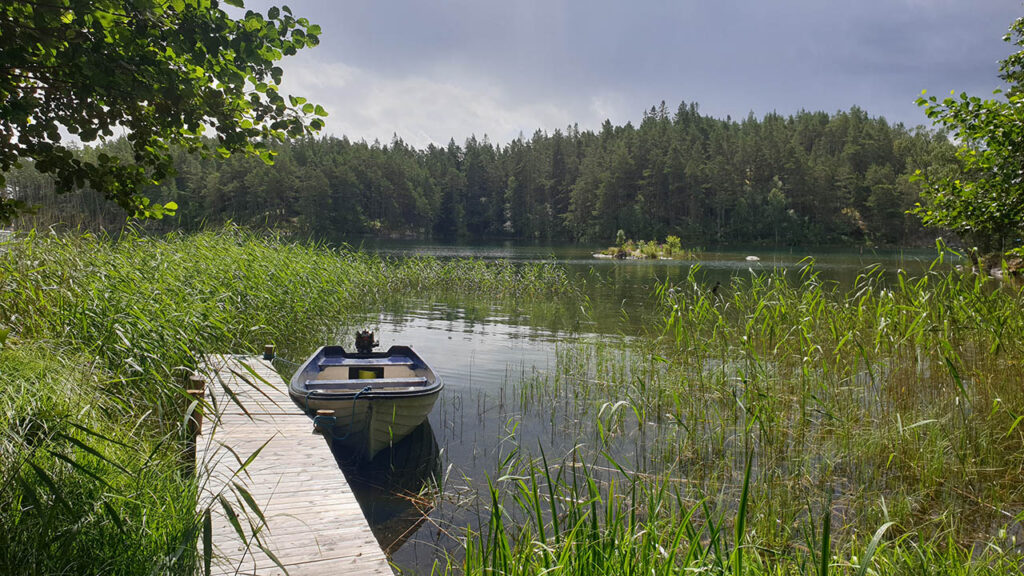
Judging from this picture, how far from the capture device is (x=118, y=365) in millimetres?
5832

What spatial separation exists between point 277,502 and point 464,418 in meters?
4.35

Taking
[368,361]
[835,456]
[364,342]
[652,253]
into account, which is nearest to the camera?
[835,456]

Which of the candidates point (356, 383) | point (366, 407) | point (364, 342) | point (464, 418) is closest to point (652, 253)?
point (364, 342)

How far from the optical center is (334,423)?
6.60m

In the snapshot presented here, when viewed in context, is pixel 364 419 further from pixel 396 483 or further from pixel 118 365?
pixel 118 365

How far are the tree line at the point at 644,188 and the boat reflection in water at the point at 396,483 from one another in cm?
6144

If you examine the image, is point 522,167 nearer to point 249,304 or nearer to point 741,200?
point 741,200

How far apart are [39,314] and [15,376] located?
10.1 feet

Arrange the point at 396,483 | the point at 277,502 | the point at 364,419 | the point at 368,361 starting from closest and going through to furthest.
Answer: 1. the point at 277,502
2. the point at 396,483
3. the point at 364,419
4. the point at 368,361

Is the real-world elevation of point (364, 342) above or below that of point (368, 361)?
above

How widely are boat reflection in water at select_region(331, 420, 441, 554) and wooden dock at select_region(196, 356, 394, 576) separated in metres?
0.80

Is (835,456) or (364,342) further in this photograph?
(364,342)

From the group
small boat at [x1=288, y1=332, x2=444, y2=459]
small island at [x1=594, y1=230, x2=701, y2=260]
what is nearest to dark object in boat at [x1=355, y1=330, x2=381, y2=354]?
small boat at [x1=288, y1=332, x2=444, y2=459]

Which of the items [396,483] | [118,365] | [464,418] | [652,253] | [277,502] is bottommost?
[396,483]
